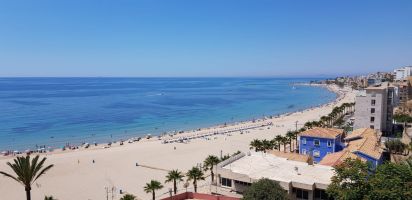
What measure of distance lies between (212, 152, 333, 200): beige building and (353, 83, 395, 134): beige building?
32.3m

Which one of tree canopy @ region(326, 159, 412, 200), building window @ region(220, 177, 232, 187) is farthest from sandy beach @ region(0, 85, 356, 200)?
tree canopy @ region(326, 159, 412, 200)

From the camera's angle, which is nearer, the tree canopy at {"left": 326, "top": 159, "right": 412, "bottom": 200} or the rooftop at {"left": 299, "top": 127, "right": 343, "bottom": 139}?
the tree canopy at {"left": 326, "top": 159, "right": 412, "bottom": 200}

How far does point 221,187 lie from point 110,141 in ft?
157

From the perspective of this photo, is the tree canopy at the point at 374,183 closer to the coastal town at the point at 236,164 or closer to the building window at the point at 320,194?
the coastal town at the point at 236,164

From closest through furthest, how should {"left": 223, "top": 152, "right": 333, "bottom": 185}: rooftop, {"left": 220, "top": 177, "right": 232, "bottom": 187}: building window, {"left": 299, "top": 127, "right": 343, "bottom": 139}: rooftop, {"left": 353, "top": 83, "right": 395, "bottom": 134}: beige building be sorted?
{"left": 223, "top": 152, "right": 333, "bottom": 185}: rooftop < {"left": 220, "top": 177, "right": 232, "bottom": 187}: building window < {"left": 299, "top": 127, "right": 343, "bottom": 139}: rooftop < {"left": 353, "top": 83, "right": 395, "bottom": 134}: beige building

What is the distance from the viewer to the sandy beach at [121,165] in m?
36.3

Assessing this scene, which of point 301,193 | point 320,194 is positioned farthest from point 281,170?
point 320,194

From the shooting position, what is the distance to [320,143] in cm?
4081

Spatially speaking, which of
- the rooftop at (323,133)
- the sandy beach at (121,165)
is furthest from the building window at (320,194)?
the rooftop at (323,133)

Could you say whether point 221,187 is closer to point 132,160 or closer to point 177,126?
point 132,160

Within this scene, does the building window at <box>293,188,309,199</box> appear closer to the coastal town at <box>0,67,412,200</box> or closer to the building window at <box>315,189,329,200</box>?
the coastal town at <box>0,67,412,200</box>

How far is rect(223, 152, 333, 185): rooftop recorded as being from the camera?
26.0 m

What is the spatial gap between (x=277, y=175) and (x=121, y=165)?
2663 centimetres

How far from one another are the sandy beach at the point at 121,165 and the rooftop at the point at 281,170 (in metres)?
6.20
